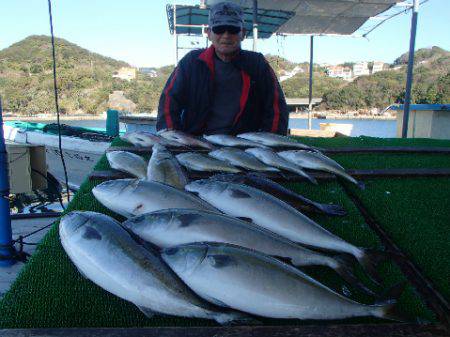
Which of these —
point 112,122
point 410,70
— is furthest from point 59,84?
point 410,70

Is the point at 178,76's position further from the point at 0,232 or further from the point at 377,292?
the point at 377,292

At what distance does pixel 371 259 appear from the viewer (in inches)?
63.2

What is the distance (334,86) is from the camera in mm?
61000

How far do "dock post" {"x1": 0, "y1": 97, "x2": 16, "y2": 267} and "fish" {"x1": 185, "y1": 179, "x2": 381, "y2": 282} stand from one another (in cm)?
214

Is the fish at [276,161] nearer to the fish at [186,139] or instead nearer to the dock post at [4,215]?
the fish at [186,139]

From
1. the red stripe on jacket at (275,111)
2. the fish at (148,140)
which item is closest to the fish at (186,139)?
the fish at (148,140)

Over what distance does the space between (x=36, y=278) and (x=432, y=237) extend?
2.05m

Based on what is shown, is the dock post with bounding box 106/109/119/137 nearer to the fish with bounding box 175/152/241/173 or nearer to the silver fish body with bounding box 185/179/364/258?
the fish with bounding box 175/152/241/173

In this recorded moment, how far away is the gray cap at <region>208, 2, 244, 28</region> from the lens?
4.00m

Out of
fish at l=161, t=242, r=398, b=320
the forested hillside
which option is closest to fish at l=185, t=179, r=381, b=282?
fish at l=161, t=242, r=398, b=320

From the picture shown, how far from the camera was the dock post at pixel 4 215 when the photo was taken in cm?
329

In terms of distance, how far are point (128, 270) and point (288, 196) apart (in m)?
1.22

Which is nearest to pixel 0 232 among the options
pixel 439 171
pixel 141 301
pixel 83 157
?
pixel 141 301

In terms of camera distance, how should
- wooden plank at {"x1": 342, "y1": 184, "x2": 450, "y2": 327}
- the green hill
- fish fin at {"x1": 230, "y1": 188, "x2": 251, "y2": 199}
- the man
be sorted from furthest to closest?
1. the green hill
2. the man
3. fish fin at {"x1": 230, "y1": 188, "x2": 251, "y2": 199}
4. wooden plank at {"x1": 342, "y1": 184, "x2": 450, "y2": 327}
